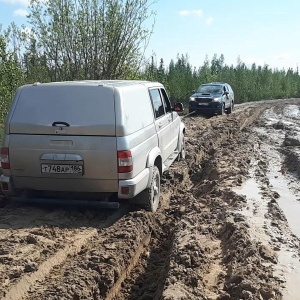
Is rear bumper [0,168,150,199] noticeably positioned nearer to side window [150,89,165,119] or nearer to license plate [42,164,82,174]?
license plate [42,164,82,174]

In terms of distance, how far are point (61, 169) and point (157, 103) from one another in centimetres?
253

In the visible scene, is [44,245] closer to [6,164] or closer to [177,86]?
[6,164]

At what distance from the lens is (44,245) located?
5000 mm

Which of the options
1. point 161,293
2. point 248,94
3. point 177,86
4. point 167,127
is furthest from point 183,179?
point 248,94

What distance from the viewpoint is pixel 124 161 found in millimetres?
5758

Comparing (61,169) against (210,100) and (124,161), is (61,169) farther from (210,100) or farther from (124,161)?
(210,100)

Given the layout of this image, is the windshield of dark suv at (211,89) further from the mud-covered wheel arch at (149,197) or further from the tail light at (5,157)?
the tail light at (5,157)

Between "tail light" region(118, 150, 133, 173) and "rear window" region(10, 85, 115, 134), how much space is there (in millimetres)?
330

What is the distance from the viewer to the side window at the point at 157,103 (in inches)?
295

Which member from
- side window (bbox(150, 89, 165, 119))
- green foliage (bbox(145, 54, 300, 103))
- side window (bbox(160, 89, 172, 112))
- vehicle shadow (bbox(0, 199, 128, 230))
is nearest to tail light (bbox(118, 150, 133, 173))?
vehicle shadow (bbox(0, 199, 128, 230))

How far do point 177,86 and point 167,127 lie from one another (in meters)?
33.7

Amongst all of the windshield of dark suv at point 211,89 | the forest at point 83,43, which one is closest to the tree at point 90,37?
the forest at point 83,43

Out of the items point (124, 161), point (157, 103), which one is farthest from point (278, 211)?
point (124, 161)

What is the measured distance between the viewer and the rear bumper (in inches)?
231
